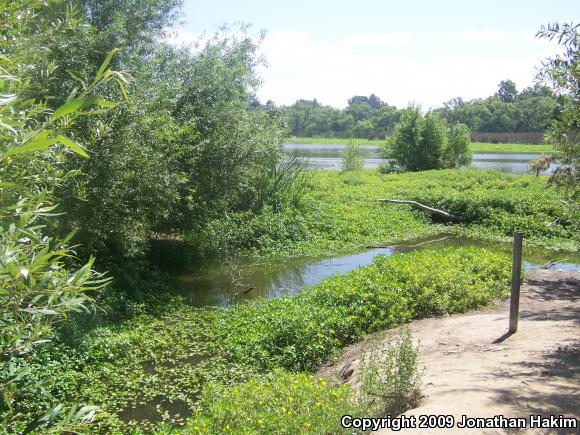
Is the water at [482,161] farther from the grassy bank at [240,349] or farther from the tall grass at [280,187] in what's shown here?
the grassy bank at [240,349]

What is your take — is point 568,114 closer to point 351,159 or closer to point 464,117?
point 351,159

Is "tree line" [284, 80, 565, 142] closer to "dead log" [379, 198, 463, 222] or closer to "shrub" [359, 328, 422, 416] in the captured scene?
"dead log" [379, 198, 463, 222]

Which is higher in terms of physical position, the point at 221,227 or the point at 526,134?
the point at 526,134

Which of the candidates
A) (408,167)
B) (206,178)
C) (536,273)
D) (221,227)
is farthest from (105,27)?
(408,167)

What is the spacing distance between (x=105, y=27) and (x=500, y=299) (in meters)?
9.73

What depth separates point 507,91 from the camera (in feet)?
365

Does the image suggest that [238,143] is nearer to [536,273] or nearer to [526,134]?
[536,273]

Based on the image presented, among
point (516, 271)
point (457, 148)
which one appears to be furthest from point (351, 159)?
point (516, 271)

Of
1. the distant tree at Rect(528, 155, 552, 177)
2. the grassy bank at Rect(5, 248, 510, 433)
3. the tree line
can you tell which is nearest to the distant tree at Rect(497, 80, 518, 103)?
the tree line

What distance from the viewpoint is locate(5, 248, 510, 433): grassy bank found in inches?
229

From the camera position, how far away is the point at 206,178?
12.8 metres

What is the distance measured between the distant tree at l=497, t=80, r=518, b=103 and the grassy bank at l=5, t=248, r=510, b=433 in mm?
109676

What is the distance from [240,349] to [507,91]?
4600 inches

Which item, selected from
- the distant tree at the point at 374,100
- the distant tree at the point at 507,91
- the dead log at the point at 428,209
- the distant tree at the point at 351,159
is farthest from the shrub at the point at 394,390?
the distant tree at the point at 374,100
